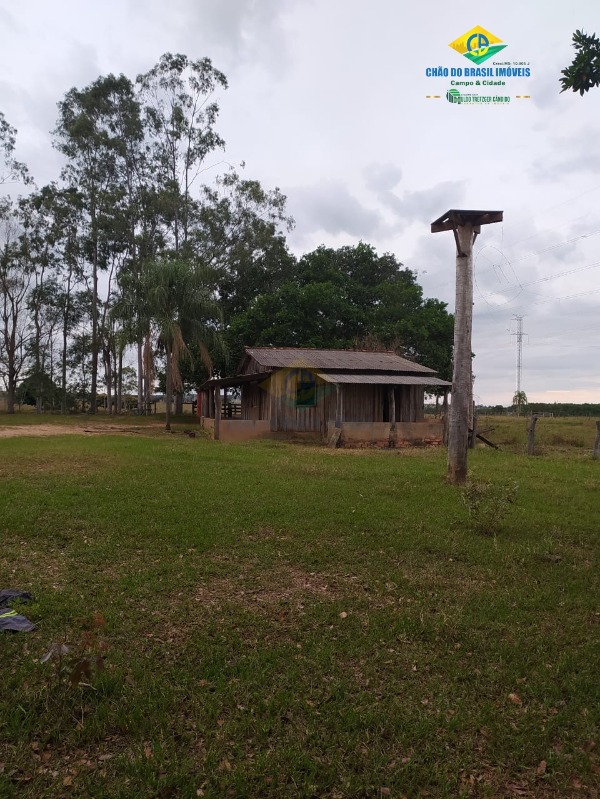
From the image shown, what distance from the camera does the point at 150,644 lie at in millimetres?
3881

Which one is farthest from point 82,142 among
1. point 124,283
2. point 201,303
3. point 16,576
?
point 16,576

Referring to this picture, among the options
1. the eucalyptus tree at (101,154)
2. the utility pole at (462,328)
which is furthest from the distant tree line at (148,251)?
the utility pole at (462,328)

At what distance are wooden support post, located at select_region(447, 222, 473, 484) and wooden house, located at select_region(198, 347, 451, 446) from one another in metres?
8.41

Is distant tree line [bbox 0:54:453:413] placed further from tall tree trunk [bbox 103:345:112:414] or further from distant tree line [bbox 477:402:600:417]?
distant tree line [bbox 477:402:600:417]

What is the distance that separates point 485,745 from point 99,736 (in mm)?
2159

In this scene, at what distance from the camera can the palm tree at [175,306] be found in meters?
23.5

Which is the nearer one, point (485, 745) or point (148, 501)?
point (485, 745)

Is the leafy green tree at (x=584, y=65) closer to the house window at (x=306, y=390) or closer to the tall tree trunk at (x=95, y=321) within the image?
the house window at (x=306, y=390)

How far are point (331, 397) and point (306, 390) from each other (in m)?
1.09

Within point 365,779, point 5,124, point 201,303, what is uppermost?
point 5,124

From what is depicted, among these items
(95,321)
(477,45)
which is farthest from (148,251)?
(477,45)

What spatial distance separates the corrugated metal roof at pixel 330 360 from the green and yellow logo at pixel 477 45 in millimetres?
12518

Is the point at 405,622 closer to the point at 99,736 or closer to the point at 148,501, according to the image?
the point at 99,736

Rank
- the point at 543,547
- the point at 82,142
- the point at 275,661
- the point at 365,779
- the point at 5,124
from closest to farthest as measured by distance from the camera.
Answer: the point at 365,779 → the point at 275,661 → the point at 543,547 → the point at 5,124 → the point at 82,142
